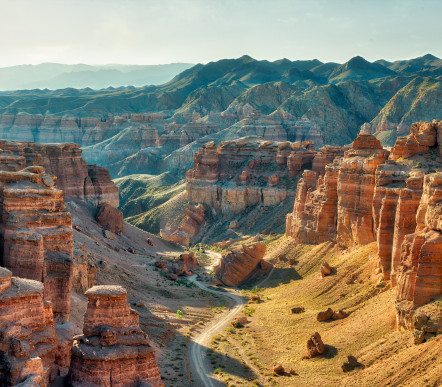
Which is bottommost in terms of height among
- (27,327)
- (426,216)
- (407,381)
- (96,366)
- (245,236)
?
(245,236)

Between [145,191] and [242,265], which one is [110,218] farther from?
[145,191]

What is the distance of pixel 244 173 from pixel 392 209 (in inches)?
2074

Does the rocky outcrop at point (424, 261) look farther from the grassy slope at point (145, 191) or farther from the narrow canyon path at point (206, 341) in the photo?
the grassy slope at point (145, 191)

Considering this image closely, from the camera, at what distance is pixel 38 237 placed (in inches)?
1188

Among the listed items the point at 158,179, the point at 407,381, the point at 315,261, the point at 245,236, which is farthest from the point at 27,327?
the point at 158,179

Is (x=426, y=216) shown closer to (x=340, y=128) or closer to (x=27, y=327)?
(x=27, y=327)

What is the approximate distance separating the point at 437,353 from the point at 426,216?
7.31 m

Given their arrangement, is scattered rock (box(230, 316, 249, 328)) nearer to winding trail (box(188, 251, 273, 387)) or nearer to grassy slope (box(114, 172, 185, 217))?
winding trail (box(188, 251, 273, 387))

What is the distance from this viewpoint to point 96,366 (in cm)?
2398

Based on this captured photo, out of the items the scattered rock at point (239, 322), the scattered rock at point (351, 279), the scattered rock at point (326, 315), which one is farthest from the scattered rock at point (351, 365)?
the scattered rock at point (239, 322)

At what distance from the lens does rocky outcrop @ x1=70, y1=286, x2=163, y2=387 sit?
2397 centimetres

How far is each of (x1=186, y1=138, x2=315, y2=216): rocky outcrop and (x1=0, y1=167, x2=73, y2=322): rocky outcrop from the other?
52642 mm

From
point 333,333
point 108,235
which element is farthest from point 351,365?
point 108,235

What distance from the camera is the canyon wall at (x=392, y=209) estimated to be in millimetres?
30422
